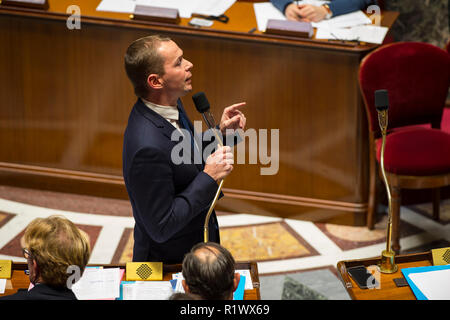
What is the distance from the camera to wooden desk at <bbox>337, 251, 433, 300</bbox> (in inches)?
79.7

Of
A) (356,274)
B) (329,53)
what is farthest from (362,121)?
(356,274)

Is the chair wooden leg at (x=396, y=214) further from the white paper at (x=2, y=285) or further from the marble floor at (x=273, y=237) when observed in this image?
the white paper at (x=2, y=285)

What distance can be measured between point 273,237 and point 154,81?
6.73ft

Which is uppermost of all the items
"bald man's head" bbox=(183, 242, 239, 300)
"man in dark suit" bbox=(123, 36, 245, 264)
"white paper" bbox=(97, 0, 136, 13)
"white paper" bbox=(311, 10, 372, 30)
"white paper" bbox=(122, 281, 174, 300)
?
"white paper" bbox=(97, 0, 136, 13)

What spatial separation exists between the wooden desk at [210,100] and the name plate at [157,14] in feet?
0.13

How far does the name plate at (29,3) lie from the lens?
165 inches

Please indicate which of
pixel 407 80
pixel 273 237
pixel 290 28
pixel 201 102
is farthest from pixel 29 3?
pixel 201 102

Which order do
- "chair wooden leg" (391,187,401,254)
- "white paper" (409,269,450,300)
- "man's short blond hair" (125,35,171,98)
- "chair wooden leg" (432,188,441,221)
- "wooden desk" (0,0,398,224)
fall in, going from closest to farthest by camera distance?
"white paper" (409,269,450,300) → "man's short blond hair" (125,35,171,98) → "chair wooden leg" (391,187,401,254) → "wooden desk" (0,0,398,224) → "chair wooden leg" (432,188,441,221)

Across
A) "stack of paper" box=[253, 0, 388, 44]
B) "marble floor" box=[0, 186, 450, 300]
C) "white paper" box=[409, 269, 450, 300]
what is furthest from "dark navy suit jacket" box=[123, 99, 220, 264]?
"stack of paper" box=[253, 0, 388, 44]

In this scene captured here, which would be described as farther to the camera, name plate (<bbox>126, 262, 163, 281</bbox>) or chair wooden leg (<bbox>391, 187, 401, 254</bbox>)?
chair wooden leg (<bbox>391, 187, 401, 254</bbox>)

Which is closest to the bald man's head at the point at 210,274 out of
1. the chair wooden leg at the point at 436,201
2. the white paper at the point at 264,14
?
the white paper at the point at 264,14

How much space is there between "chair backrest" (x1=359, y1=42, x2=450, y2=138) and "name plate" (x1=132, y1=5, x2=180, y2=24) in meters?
1.18

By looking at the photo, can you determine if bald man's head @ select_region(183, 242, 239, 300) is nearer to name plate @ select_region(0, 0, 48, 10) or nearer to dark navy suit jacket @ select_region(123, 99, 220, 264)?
dark navy suit jacket @ select_region(123, 99, 220, 264)

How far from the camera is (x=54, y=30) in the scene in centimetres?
420
